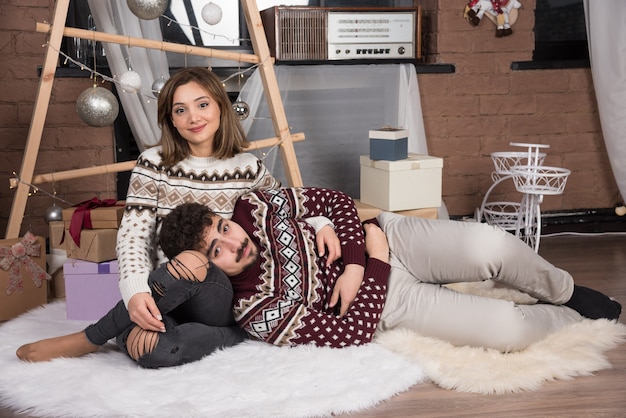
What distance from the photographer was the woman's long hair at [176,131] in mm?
2090

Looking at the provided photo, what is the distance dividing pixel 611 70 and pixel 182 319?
89.4 inches

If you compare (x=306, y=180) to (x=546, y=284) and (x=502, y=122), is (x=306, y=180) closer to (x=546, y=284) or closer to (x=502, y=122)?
(x=502, y=122)

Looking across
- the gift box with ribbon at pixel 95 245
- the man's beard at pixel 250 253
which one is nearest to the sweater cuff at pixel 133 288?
the man's beard at pixel 250 253

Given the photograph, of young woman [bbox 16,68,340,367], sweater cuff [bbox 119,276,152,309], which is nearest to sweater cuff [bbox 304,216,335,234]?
young woman [bbox 16,68,340,367]

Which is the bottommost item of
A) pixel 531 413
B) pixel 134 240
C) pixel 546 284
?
pixel 531 413

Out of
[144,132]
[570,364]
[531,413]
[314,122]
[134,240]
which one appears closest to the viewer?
[531,413]

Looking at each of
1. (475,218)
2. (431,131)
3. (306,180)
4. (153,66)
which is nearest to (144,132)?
(153,66)

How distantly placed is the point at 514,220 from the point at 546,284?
1381 mm

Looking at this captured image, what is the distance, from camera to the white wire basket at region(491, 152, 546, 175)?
306cm

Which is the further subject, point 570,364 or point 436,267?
point 436,267

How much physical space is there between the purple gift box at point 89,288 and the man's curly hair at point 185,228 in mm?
508

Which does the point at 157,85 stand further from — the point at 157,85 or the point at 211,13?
the point at 211,13

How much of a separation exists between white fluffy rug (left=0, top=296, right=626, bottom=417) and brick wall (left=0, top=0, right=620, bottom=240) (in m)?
1.08

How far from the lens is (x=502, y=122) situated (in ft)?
11.2
